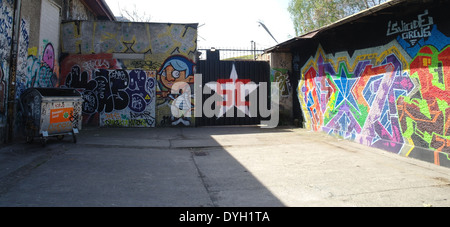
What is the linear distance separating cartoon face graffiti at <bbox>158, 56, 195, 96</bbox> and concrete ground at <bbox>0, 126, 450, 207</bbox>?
3.29 metres

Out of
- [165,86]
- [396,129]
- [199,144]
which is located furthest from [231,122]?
[396,129]

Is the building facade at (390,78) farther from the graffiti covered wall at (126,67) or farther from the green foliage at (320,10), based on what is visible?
the green foliage at (320,10)

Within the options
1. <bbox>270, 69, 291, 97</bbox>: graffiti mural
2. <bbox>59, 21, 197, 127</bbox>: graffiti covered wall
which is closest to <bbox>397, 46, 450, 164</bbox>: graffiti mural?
<bbox>270, 69, 291, 97</bbox>: graffiti mural

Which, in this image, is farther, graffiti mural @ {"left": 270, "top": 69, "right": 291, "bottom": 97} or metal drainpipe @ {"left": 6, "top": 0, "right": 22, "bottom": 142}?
graffiti mural @ {"left": 270, "top": 69, "right": 291, "bottom": 97}

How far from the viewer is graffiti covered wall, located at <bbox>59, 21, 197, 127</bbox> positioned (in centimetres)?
1013

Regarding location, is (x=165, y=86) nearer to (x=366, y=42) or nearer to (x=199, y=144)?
(x=199, y=144)

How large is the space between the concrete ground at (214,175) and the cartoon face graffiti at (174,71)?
3.29 metres

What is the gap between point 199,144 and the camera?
744 centimetres

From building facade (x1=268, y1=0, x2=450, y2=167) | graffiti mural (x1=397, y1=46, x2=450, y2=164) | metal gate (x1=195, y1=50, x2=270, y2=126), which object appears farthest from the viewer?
metal gate (x1=195, y1=50, x2=270, y2=126)

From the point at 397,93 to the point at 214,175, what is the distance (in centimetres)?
431

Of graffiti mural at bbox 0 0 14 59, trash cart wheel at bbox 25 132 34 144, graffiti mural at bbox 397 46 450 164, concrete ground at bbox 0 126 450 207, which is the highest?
graffiti mural at bbox 0 0 14 59

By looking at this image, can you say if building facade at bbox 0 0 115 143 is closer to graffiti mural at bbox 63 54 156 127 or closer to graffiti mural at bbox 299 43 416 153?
graffiti mural at bbox 63 54 156 127

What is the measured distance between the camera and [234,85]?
10945 millimetres

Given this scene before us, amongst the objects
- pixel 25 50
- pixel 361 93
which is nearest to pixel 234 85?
pixel 361 93
